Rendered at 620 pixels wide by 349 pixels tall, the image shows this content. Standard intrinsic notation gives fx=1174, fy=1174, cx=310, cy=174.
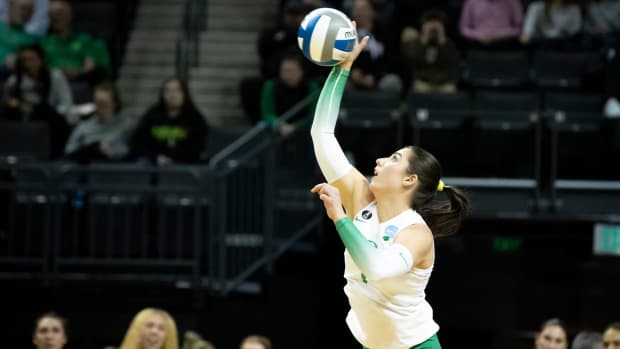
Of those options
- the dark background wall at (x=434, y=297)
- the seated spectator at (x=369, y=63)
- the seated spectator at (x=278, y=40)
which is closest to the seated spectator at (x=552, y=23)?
the seated spectator at (x=369, y=63)

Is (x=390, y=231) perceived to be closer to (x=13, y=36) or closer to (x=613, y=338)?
(x=613, y=338)

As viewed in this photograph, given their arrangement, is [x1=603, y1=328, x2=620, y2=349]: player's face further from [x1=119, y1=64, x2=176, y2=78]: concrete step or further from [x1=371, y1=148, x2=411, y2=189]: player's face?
[x1=119, y1=64, x2=176, y2=78]: concrete step

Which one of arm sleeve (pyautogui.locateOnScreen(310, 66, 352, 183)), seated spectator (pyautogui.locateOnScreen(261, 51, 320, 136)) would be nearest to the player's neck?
arm sleeve (pyautogui.locateOnScreen(310, 66, 352, 183))

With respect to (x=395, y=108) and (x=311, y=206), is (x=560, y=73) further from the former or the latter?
(x=311, y=206)

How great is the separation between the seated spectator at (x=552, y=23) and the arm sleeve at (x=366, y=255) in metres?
7.86

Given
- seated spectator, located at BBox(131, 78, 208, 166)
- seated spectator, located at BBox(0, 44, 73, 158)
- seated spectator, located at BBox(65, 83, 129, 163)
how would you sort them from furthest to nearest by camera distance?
1. seated spectator, located at BBox(0, 44, 73, 158)
2. seated spectator, located at BBox(65, 83, 129, 163)
3. seated spectator, located at BBox(131, 78, 208, 166)

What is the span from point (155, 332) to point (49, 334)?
769 mm

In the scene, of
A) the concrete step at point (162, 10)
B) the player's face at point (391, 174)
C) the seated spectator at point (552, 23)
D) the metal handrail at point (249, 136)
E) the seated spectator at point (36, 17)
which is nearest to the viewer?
the player's face at point (391, 174)

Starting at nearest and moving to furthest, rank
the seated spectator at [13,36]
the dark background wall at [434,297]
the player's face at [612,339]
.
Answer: the player's face at [612,339] → the dark background wall at [434,297] → the seated spectator at [13,36]

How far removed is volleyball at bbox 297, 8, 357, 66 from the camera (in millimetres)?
5148

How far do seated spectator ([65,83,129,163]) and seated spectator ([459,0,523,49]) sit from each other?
12.4 ft

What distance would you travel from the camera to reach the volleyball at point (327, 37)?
16.9ft

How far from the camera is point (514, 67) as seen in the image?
1190 centimetres

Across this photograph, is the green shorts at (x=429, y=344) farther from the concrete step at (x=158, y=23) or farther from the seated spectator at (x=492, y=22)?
the concrete step at (x=158, y=23)
